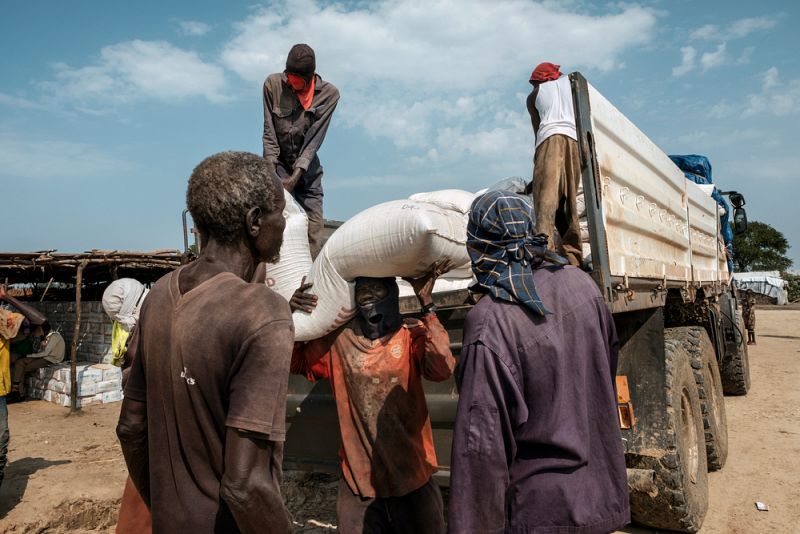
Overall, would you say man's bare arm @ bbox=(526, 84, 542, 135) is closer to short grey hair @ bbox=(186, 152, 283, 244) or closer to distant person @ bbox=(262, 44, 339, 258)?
distant person @ bbox=(262, 44, 339, 258)

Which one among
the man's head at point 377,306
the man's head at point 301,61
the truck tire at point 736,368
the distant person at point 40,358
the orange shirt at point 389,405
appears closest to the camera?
the orange shirt at point 389,405

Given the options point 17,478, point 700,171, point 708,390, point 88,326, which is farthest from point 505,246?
point 88,326

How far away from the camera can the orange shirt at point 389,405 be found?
238 centimetres

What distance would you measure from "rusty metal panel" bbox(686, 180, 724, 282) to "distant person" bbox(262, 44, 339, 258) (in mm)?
2967

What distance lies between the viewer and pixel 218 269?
49.9 inches

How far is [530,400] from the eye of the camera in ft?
4.82

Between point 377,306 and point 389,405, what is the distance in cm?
43

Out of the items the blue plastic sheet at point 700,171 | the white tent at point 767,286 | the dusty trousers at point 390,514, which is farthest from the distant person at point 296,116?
the white tent at point 767,286

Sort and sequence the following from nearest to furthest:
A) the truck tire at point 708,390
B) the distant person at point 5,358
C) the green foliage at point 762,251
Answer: the truck tire at point 708,390 → the distant person at point 5,358 → the green foliage at point 762,251

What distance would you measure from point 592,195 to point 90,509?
166 inches

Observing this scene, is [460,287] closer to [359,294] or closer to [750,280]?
[359,294]

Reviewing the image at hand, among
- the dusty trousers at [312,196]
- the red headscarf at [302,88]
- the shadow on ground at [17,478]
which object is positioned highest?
the red headscarf at [302,88]

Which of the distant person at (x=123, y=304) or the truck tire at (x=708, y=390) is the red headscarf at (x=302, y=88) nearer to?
the truck tire at (x=708, y=390)

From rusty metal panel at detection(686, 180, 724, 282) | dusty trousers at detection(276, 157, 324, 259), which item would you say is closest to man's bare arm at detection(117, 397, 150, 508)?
dusty trousers at detection(276, 157, 324, 259)
